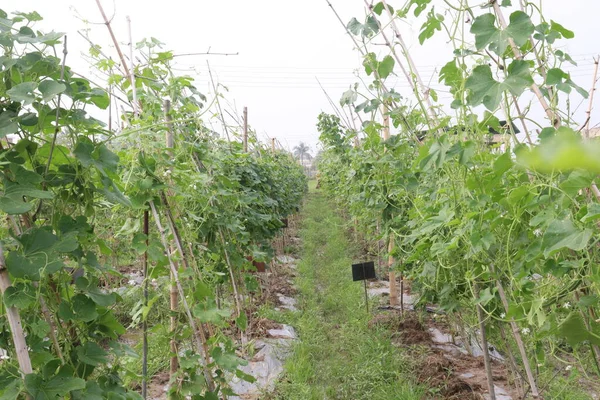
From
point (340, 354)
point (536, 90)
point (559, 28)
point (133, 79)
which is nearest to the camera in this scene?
point (536, 90)

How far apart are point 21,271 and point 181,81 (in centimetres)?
162

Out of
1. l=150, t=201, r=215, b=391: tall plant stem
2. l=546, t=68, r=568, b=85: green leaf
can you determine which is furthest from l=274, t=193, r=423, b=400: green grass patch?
l=546, t=68, r=568, b=85: green leaf

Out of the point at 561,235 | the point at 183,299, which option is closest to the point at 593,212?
the point at 561,235

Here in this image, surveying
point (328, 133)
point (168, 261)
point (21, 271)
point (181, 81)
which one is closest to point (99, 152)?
point (21, 271)

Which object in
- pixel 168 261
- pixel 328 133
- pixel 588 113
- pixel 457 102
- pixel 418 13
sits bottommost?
pixel 168 261

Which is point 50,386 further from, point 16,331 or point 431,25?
point 431,25

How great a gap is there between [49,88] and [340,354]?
10.6ft

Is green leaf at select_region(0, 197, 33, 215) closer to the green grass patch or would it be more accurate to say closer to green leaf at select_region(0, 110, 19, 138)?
green leaf at select_region(0, 110, 19, 138)

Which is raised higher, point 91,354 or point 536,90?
point 536,90

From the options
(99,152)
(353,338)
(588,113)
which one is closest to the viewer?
(99,152)

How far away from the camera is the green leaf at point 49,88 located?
40.0 inches

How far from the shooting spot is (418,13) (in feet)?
5.24

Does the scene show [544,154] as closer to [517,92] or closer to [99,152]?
[517,92]

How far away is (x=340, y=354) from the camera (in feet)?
12.4
